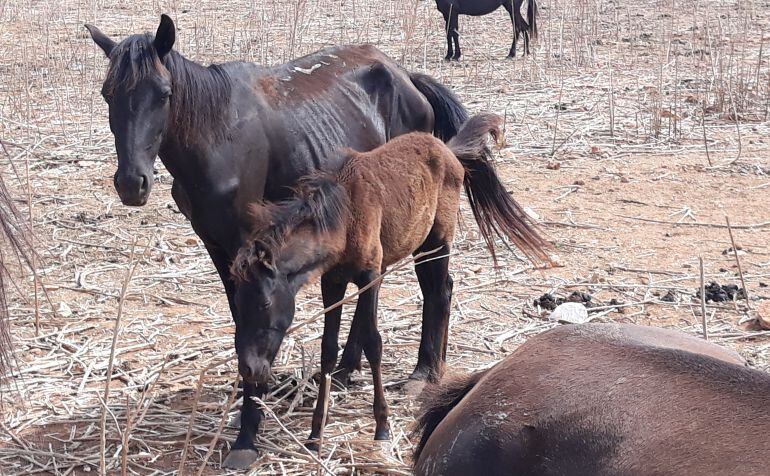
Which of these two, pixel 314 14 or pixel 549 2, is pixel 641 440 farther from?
pixel 549 2

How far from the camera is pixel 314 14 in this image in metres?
16.1

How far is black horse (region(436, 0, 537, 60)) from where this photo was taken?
46.5 feet

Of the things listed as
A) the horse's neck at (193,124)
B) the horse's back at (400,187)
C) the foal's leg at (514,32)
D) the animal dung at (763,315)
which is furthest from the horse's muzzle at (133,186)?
the foal's leg at (514,32)

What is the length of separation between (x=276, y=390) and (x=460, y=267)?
2.05 m

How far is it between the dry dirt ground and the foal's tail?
43 cm

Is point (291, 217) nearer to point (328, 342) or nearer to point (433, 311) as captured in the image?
point (328, 342)

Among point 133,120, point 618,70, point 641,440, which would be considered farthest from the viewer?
point 618,70

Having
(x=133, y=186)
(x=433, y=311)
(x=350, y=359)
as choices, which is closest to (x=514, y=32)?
(x=433, y=311)

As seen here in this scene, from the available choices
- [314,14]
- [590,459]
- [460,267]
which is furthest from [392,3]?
[590,459]

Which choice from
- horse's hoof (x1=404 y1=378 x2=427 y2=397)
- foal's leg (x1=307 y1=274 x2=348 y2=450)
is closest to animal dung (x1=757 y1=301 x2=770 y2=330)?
horse's hoof (x1=404 y1=378 x2=427 y2=397)

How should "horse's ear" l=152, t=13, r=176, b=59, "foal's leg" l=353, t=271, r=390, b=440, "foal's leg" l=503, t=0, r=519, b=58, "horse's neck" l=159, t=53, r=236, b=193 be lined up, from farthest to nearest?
"foal's leg" l=503, t=0, r=519, b=58
"foal's leg" l=353, t=271, r=390, b=440
"horse's neck" l=159, t=53, r=236, b=193
"horse's ear" l=152, t=13, r=176, b=59

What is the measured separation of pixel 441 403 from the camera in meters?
2.70

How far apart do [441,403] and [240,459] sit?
4.88 ft

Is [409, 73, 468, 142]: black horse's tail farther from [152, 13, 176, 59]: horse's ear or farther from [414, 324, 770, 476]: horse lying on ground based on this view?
[414, 324, 770, 476]: horse lying on ground
